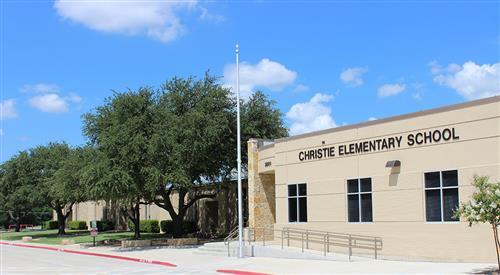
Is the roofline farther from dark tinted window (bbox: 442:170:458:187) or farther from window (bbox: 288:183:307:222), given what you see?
window (bbox: 288:183:307:222)

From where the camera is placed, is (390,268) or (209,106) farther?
(209,106)

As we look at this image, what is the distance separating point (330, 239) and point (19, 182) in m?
38.9

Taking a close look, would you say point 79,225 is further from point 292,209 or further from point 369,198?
point 369,198

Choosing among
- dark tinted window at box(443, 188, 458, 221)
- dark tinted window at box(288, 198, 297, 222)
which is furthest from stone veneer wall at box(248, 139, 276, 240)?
dark tinted window at box(443, 188, 458, 221)

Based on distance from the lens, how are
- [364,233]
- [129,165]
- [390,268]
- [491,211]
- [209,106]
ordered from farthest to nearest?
[209,106], [129,165], [364,233], [390,268], [491,211]

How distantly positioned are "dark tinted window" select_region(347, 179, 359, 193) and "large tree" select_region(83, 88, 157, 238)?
41.6 ft

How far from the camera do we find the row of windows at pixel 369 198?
2205cm

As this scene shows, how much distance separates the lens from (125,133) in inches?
1377

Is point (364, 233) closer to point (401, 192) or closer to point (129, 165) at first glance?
point (401, 192)

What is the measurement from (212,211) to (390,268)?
29422 millimetres

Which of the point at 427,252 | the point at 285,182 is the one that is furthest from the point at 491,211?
the point at 285,182

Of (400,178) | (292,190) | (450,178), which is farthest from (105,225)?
(450,178)

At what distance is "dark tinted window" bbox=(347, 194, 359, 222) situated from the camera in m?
25.8

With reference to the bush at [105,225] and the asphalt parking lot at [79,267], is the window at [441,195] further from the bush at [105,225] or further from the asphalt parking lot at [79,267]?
the bush at [105,225]
